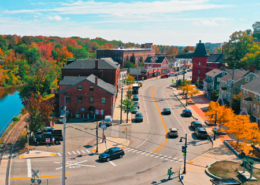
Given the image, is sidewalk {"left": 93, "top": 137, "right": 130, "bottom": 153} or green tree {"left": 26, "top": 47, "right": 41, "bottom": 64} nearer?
sidewalk {"left": 93, "top": 137, "right": 130, "bottom": 153}

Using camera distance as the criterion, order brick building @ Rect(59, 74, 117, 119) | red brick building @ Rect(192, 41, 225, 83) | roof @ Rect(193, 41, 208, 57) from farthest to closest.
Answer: roof @ Rect(193, 41, 208, 57)
red brick building @ Rect(192, 41, 225, 83)
brick building @ Rect(59, 74, 117, 119)

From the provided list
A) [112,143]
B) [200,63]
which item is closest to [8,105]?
[112,143]

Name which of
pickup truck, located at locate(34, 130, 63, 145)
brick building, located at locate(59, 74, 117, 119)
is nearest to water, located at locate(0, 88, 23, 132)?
brick building, located at locate(59, 74, 117, 119)

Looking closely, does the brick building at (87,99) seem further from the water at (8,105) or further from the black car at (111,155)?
the black car at (111,155)

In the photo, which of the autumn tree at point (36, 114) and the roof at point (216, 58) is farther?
the roof at point (216, 58)

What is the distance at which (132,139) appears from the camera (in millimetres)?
40375

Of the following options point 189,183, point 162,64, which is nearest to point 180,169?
point 189,183

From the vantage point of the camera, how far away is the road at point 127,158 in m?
27.1

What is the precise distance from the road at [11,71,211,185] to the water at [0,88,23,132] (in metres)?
22.1

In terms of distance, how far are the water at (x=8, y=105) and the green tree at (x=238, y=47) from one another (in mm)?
69939

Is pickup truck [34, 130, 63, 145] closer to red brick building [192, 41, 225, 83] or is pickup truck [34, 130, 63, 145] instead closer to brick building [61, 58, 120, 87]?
brick building [61, 58, 120, 87]

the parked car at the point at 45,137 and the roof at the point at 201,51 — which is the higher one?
the roof at the point at 201,51

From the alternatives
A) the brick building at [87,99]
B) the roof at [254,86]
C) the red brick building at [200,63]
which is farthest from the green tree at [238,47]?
the brick building at [87,99]

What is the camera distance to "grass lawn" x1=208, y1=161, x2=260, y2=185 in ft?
87.5
